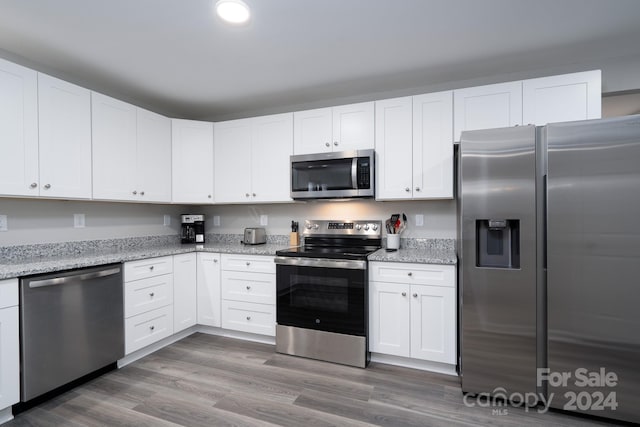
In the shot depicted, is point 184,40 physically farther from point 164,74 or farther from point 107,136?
point 107,136

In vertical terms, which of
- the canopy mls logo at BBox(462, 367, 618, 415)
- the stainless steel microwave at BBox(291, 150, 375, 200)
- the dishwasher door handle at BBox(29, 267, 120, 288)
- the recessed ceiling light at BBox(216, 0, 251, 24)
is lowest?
the canopy mls logo at BBox(462, 367, 618, 415)

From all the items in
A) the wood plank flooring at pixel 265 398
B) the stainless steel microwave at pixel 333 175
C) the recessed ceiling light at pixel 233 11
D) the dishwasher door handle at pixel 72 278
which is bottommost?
the wood plank flooring at pixel 265 398

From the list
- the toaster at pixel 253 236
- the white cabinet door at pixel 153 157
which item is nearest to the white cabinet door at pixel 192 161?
the white cabinet door at pixel 153 157

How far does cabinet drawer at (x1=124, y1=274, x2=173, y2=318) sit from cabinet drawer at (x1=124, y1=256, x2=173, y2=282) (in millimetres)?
38

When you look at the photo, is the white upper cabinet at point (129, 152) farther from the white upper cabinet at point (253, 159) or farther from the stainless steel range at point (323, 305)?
the stainless steel range at point (323, 305)

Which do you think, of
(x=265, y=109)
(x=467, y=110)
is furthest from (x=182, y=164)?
(x=467, y=110)

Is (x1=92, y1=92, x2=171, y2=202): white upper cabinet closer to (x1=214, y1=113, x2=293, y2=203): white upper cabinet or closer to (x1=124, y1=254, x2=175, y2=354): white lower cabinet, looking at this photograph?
(x1=214, y1=113, x2=293, y2=203): white upper cabinet

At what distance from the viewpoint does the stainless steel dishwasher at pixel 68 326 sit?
1.88m

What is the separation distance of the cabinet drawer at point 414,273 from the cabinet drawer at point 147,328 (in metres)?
1.92

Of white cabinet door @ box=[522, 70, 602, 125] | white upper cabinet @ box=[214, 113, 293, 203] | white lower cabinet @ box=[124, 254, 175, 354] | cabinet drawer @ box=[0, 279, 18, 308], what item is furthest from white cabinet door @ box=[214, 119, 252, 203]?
white cabinet door @ box=[522, 70, 602, 125]

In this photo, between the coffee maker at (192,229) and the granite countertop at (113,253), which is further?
the coffee maker at (192,229)

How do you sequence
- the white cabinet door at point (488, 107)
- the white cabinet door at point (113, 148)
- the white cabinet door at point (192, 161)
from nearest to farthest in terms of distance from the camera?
→ the white cabinet door at point (488, 107), the white cabinet door at point (113, 148), the white cabinet door at point (192, 161)

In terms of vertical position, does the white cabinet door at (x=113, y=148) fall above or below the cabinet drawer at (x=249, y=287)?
above

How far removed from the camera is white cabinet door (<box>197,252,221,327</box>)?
309 centimetres
